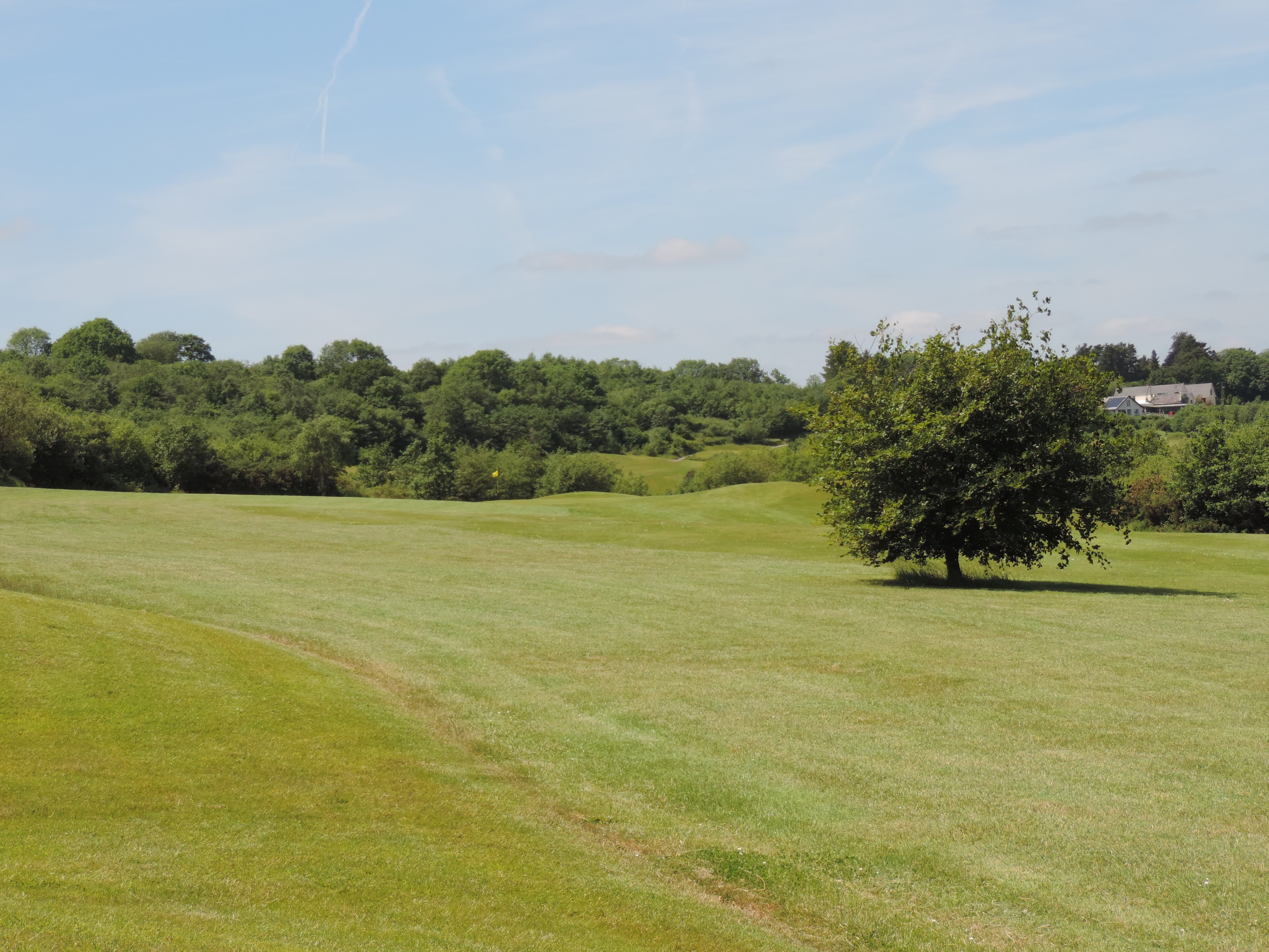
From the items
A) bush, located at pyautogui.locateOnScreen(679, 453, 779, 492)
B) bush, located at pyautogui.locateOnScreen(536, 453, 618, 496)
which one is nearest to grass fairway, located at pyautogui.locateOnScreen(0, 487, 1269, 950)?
bush, located at pyautogui.locateOnScreen(536, 453, 618, 496)

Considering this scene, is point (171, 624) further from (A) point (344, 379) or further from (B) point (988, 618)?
(A) point (344, 379)

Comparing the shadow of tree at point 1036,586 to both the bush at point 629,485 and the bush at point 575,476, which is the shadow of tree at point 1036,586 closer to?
the bush at point 575,476

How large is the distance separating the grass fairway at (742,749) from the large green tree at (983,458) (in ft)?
8.41

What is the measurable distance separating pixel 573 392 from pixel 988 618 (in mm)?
158750

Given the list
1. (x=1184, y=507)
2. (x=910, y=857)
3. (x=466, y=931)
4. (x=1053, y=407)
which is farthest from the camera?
(x=1184, y=507)

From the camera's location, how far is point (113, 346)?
614ft

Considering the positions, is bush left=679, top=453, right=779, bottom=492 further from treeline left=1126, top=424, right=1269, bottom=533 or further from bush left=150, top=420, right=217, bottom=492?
bush left=150, top=420, right=217, bottom=492

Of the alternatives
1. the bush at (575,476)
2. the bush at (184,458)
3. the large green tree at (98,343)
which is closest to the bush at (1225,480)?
the bush at (575,476)

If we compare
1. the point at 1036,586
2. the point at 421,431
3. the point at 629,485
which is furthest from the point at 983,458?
the point at 421,431

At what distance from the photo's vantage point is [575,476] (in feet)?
409

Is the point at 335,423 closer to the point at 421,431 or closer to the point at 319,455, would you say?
the point at 319,455

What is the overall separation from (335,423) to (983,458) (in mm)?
93199

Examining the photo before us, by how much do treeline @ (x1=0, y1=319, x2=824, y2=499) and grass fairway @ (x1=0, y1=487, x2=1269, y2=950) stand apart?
56.6 meters

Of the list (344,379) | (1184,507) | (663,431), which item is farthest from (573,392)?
(1184,507)
